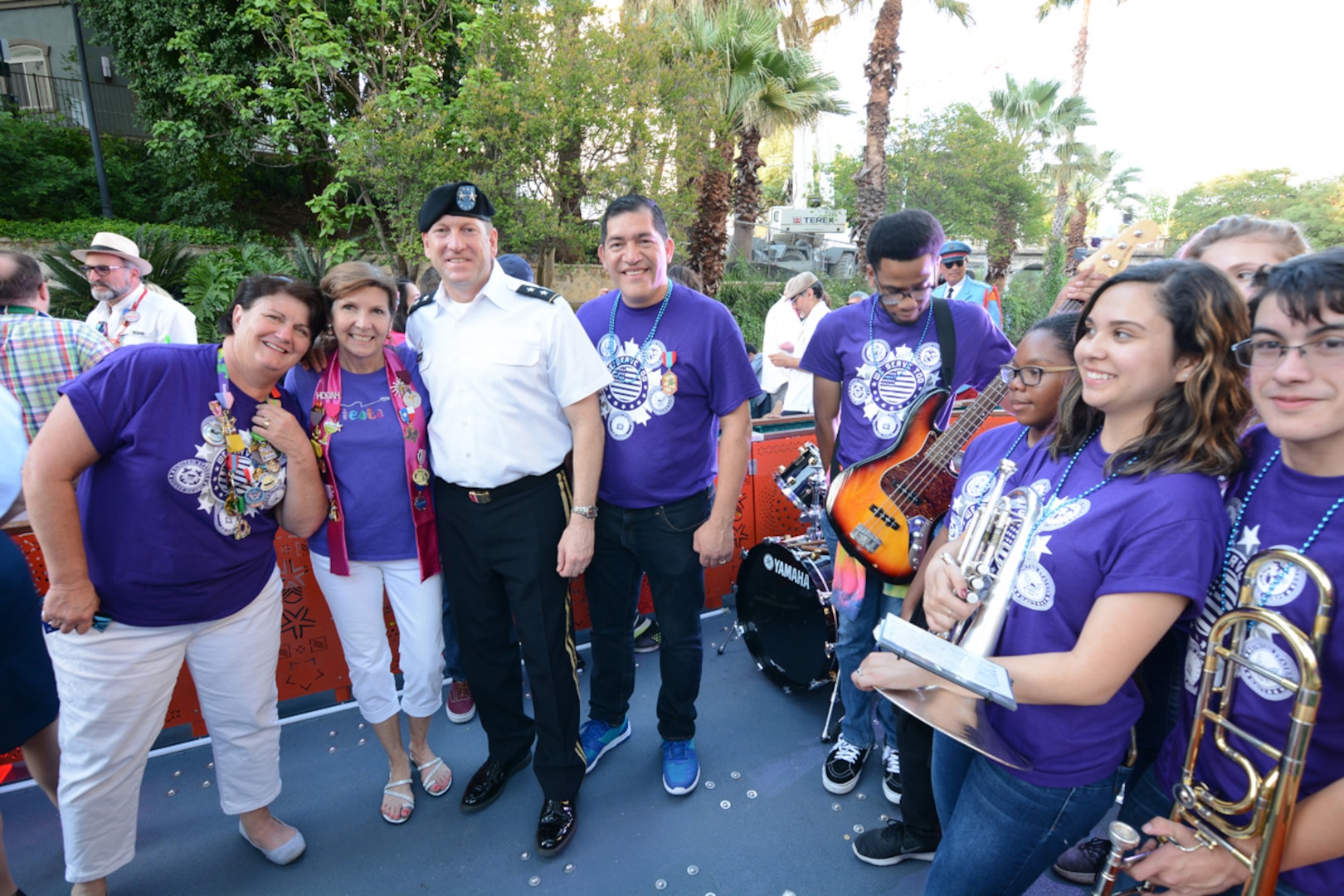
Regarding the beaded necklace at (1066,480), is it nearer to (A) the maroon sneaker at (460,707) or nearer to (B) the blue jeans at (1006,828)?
(B) the blue jeans at (1006,828)

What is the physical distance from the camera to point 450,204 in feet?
7.97

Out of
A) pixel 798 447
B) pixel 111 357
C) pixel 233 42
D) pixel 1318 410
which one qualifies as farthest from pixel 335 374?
pixel 233 42

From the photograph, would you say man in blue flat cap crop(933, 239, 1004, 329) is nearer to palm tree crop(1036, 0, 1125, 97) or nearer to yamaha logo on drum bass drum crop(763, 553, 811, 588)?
yamaha logo on drum bass drum crop(763, 553, 811, 588)

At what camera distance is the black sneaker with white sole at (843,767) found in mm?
2895

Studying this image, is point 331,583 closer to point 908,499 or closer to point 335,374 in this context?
point 335,374

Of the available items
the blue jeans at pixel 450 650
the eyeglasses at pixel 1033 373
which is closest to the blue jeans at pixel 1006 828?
the eyeglasses at pixel 1033 373

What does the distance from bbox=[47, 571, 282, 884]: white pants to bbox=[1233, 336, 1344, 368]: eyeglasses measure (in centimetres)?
301

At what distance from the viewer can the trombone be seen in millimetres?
1122

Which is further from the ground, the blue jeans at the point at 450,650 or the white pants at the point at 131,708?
the white pants at the point at 131,708

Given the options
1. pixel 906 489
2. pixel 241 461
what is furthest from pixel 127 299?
pixel 906 489

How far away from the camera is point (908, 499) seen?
7.93ft

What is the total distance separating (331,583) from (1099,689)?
2.58m

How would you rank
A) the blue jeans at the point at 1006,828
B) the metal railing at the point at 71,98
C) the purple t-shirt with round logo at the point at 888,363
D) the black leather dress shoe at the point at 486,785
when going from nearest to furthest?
the blue jeans at the point at 1006,828
the purple t-shirt with round logo at the point at 888,363
the black leather dress shoe at the point at 486,785
the metal railing at the point at 71,98

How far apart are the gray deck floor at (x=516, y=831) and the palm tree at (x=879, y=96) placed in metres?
11.2
